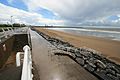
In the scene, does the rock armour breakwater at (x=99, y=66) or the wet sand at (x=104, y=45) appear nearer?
the rock armour breakwater at (x=99, y=66)

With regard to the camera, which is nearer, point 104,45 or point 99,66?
point 99,66

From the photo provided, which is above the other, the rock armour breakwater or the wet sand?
the rock armour breakwater

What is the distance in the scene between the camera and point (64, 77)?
16.7 feet

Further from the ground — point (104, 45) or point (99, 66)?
point (99, 66)

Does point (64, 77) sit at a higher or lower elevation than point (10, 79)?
lower

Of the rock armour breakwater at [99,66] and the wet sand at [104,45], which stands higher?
the rock armour breakwater at [99,66]

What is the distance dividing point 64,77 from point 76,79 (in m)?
0.44

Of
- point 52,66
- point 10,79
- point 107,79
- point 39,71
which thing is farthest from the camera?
point 107,79

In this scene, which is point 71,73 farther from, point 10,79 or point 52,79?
point 10,79

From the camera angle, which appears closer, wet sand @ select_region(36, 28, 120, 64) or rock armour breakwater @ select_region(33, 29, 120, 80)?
rock armour breakwater @ select_region(33, 29, 120, 80)

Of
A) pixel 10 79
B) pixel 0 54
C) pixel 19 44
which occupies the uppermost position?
pixel 10 79

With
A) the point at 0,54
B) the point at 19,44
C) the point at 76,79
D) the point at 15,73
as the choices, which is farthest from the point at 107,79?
the point at 19,44

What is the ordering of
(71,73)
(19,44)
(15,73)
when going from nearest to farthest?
(15,73)
(71,73)
(19,44)

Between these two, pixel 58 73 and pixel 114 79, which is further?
pixel 114 79
